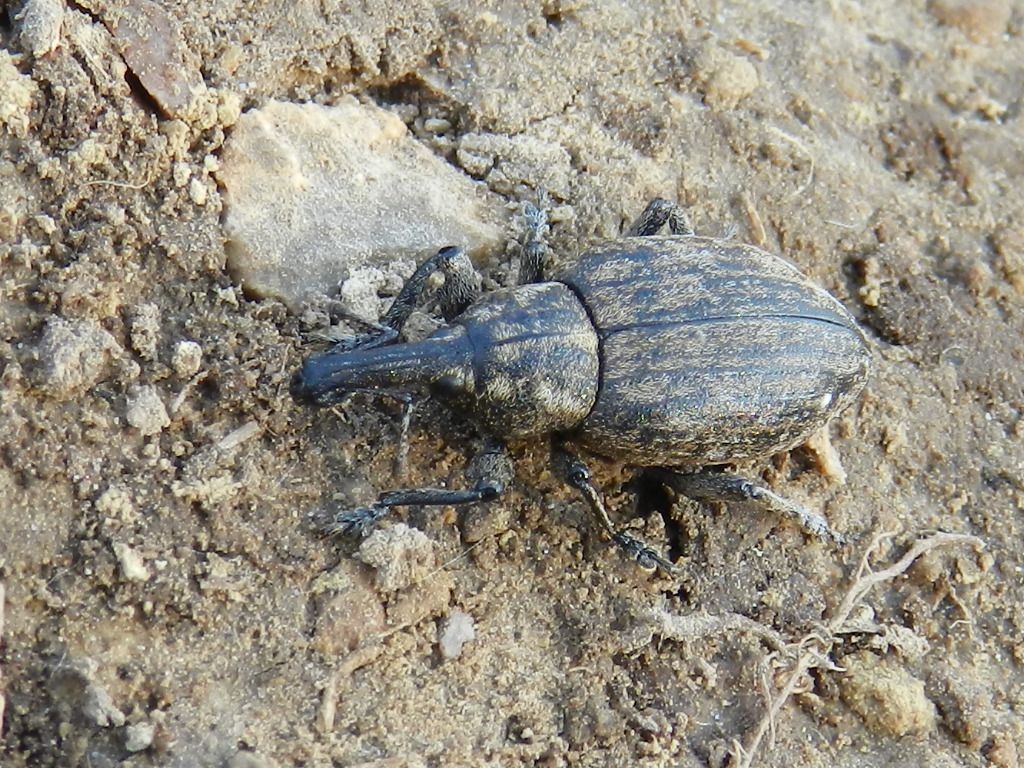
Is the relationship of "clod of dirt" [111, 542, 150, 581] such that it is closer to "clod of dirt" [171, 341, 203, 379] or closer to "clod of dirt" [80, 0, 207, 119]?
"clod of dirt" [171, 341, 203, 379]

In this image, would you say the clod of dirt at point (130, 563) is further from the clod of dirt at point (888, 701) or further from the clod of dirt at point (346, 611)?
the clod of dirt at point (888, 701)

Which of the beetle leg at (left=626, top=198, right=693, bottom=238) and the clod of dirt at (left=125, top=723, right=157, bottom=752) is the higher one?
the beetle leg at (left=626, top=198, right=693, bottom=238)

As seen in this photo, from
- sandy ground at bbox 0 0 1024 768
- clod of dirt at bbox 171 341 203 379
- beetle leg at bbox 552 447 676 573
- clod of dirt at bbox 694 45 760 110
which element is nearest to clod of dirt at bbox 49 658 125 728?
sandy ground at bbox 0 0 1024 768

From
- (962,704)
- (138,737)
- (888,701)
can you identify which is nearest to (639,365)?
(888,701)

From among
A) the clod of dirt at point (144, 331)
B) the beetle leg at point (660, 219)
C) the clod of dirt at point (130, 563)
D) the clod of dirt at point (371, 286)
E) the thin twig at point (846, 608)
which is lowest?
the thin twig at point (846, 608)

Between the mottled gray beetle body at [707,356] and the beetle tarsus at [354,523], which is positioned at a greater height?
the mottled gray beetle body at [707,356]

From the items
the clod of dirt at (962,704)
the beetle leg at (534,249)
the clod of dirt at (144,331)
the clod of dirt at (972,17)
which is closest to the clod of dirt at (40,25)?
the clod of dirt at (144,331)

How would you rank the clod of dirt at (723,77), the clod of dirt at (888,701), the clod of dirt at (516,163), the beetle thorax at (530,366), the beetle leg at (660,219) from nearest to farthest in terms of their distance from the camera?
the clod of dirt at (888,701)
the beetle thorax at (530,366)
the beetle leg at (660,219)
the clod of dirt at (516,163)
the clod of dirt at (723,77)

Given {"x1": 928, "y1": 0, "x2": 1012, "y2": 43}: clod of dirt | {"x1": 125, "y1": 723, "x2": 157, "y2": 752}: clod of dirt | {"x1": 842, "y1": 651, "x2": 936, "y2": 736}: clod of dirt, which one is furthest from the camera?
{"x1": 928, "y1": 0, "x2": 1012, "y2": 43}: clod of dirt
